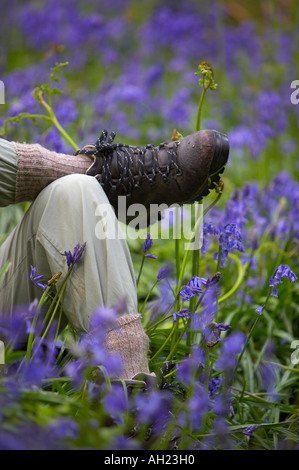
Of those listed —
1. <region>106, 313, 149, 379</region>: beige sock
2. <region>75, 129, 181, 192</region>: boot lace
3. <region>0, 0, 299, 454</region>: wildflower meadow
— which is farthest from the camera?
<region>75, 129, 181, 192</region>: boot lace

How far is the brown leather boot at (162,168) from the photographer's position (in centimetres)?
162

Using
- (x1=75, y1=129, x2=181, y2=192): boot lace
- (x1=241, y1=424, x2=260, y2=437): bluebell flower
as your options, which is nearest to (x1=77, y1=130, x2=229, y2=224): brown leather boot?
(x1=75, y1=129, x2=181, y2=192): boot lace

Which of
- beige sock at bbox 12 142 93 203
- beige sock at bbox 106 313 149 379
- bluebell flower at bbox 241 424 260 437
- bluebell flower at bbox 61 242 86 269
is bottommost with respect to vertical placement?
bluebell flower at bbox 241 424 260 437

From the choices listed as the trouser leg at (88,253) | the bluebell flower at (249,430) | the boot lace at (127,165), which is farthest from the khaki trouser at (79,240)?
the bluebell flower at (249,430)

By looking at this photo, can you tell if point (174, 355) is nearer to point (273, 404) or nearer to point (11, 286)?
point (273, 404)

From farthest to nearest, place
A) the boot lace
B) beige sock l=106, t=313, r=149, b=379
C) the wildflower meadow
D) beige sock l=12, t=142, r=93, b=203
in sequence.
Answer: the boot lace < beige sock l=12, t=142, r=93, b=203 < beige sock l=106, t=313, r=149, b=379 < the wildflower meadow

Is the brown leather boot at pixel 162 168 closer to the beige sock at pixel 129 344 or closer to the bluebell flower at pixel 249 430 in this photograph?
the beige sock at pixel 129 344

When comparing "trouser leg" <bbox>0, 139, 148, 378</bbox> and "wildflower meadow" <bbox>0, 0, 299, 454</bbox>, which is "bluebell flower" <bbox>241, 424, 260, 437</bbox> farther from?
"trouser leg" <bbox>0, 139, 148, 378</bbox>

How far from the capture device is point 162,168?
1675mm

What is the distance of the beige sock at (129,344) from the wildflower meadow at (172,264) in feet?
0.17

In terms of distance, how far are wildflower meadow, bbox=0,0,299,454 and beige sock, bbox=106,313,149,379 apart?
0.05 meters

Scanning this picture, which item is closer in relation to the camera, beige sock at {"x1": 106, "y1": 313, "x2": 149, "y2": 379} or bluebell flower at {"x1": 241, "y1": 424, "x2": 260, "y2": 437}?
beige sock at {"x1": 106, "y1": 313, "x2": 149, "y2": 379}

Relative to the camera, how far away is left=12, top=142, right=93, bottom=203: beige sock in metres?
1.52

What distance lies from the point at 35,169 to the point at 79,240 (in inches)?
8.6
